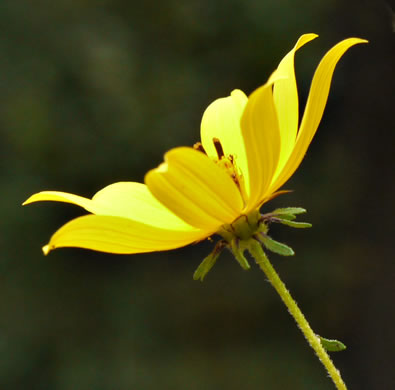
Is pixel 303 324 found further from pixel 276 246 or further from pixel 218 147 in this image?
pixel 218 147

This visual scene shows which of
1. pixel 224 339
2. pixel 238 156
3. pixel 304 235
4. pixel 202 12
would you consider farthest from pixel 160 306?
pixel 238 156

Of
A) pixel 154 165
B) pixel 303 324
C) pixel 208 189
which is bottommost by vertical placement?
pixel 303 324

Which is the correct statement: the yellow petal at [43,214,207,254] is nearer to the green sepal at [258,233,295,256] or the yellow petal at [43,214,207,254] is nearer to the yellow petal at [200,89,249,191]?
the green sepal at [258,233,295,256]

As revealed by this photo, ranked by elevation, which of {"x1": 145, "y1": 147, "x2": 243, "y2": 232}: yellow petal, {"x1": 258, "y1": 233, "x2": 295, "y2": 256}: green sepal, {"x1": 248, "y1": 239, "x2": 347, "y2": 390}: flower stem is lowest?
{"x1": 248, "y1": 239, "x2": 347, "y2": 390}: flower stem

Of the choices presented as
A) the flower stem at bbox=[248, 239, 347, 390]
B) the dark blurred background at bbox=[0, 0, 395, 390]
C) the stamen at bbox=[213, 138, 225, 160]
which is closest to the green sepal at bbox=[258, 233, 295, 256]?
the flower stem at bbox=[248, 239, 347, 390]

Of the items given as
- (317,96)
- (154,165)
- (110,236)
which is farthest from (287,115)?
(154,165)

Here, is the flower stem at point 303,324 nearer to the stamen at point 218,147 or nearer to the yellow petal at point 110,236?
the yellow petal at point 110,236
